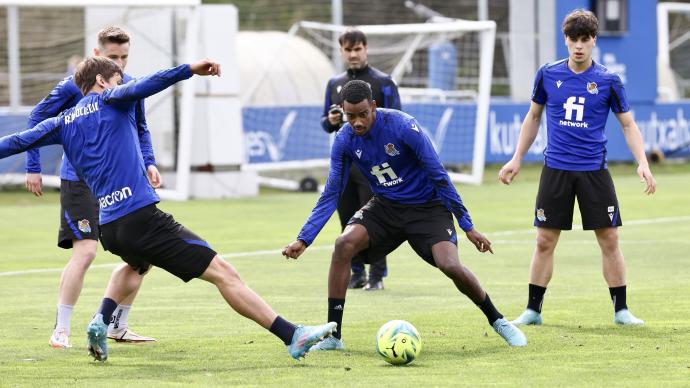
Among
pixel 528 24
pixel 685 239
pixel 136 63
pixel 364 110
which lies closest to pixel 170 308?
pixel 364 110

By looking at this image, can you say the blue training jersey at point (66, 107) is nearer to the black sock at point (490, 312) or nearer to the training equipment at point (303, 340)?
the training equipment at point (303, 340)

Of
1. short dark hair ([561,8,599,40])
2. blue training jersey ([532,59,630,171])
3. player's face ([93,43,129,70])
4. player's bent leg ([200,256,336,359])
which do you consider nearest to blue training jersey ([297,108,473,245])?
player's bent leg ([200,256,336,359])

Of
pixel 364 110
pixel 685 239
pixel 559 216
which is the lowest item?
pixel 685 239

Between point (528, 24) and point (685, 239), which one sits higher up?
point (528, 24)

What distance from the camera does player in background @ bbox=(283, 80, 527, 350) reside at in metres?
8.77

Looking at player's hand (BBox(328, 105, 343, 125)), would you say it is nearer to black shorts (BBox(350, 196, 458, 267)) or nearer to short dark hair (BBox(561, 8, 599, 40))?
black shorts (BBox(350, 196, 458, 267))

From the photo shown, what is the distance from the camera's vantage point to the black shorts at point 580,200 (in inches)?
384

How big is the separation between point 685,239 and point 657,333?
7361 millimetres

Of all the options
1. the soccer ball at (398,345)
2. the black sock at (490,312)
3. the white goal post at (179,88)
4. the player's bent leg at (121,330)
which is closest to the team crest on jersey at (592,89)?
the black sock at (490,312)

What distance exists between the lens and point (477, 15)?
35.6 metres

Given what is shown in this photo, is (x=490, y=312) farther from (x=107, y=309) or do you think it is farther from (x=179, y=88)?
(x=179, y=88)

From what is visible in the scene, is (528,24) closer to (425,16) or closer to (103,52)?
(425,16)

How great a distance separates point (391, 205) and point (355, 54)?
134 inches

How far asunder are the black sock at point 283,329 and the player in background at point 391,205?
55cm
